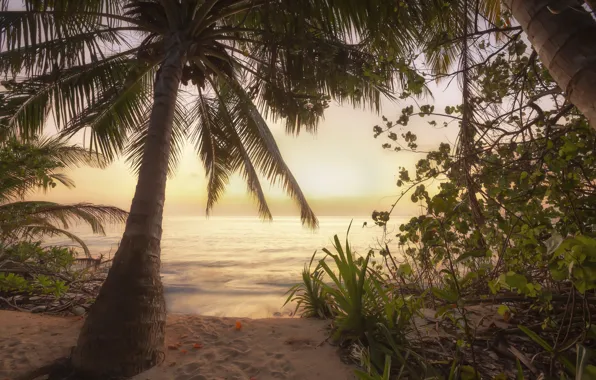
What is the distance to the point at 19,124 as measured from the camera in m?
4.21

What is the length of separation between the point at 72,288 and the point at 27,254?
1227 mm

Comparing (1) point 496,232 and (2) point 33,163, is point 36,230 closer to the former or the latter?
(2) point 33,163

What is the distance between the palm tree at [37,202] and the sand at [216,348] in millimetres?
1858

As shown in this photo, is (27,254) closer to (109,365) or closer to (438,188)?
(109,365)

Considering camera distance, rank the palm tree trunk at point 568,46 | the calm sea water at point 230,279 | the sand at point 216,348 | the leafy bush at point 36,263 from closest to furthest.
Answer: the palm tree trunk at point 568,46, the sand at point 216,348, the leafy bush at point 36,263, the calm sea water at point 230,279

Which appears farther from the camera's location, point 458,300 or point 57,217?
point 57,217

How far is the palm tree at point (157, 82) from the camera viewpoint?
2525 mm

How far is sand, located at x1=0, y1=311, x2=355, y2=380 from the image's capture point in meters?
2.34

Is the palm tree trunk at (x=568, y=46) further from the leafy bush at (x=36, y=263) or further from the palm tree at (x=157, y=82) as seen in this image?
the leafy bush at (x=36, y=263)

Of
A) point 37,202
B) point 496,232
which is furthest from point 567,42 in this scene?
point 37,202

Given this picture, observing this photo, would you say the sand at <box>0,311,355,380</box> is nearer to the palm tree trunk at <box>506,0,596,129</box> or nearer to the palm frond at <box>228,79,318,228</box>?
the palm tree trunk at <box>506,0,596,129</box>

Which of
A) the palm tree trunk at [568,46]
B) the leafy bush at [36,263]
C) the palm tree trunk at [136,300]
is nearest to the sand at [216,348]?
the palm tree trunk at [136,300]

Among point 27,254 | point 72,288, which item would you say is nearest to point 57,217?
point 27,254

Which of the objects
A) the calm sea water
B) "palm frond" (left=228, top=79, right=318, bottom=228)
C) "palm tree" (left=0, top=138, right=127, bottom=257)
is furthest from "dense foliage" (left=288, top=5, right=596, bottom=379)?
"palm tree" (left=0, top=138, right=127, bottom=257)
